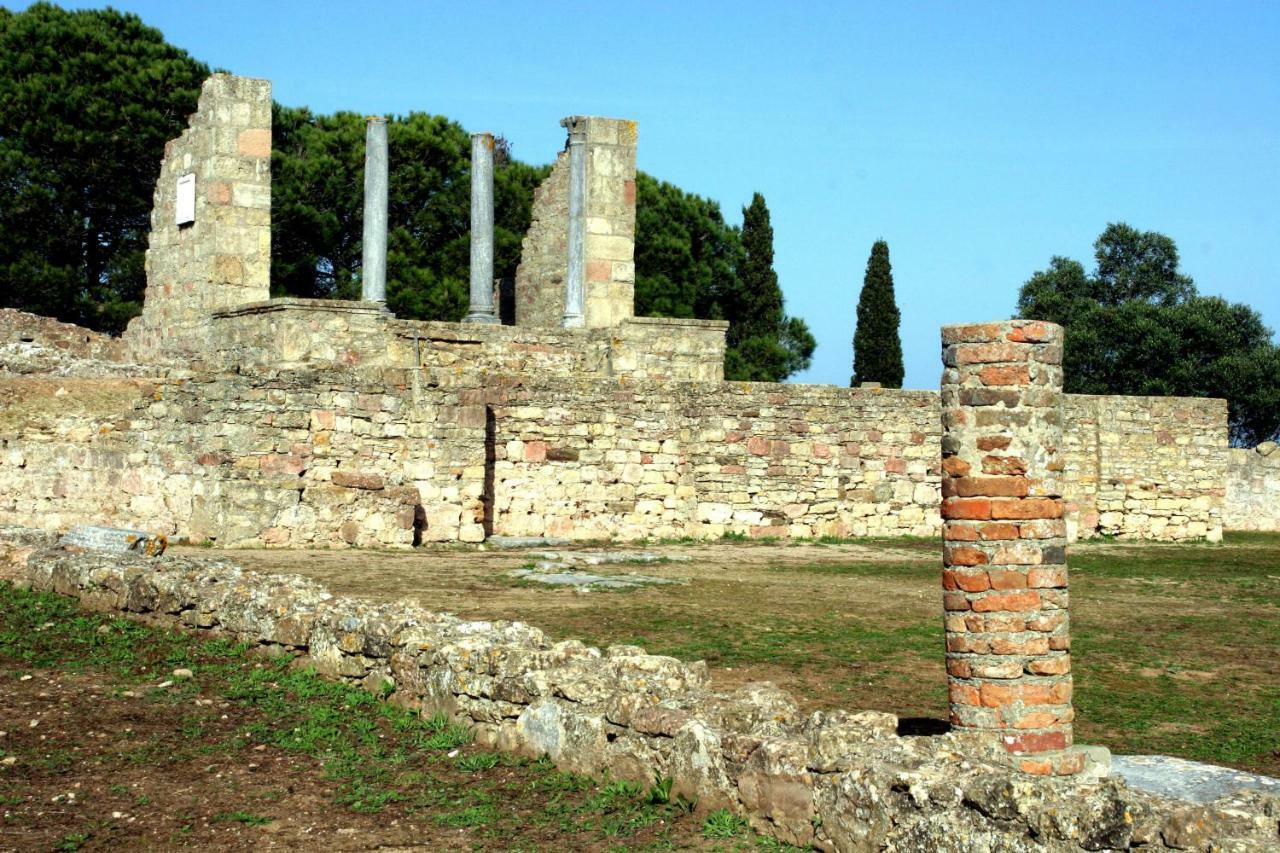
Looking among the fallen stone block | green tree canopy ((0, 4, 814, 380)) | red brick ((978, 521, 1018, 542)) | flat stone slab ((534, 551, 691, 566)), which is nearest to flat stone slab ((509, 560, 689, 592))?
flat stone slab ((534, 551, 691, 566))

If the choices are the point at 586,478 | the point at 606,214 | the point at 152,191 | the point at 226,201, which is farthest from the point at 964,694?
the point at 152,191

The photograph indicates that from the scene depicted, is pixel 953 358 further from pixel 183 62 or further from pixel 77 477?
pixel 183 62

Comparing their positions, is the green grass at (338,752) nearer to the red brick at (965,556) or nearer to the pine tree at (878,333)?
the red brick at (965,556)

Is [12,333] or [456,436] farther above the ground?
[12,333]

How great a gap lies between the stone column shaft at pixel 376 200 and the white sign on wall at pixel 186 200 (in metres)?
2.68

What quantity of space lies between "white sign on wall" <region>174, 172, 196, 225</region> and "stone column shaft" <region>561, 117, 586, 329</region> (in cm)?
580

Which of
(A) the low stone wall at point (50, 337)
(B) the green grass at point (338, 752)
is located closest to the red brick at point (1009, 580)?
(B) the green grass at point (338, 752)

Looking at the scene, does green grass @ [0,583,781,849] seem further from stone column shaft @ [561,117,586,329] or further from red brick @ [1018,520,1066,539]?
stone column shaft @ [561,117,586,329]

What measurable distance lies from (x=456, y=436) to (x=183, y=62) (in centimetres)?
1914

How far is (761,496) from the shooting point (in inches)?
795

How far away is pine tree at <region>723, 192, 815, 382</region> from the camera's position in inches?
1649

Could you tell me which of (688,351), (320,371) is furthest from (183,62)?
(320,371)

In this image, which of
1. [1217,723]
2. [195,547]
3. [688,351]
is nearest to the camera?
[1217,723]

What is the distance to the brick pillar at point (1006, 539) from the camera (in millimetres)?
6895
